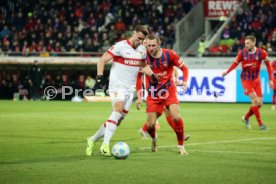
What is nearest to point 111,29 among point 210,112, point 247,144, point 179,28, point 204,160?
point 179,28

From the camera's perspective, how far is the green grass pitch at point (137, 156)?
9.59 m

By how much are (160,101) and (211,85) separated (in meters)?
21.1

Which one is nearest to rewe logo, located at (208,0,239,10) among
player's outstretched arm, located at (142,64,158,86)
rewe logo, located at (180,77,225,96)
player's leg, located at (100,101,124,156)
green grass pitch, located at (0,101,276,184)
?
rewe logo, located at (180,77,225,96)

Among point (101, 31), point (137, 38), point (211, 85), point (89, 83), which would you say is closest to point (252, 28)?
point (211, 85)

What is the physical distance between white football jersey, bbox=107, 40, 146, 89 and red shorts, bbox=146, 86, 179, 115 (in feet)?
2.15

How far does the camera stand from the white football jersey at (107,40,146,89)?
12.5 meters

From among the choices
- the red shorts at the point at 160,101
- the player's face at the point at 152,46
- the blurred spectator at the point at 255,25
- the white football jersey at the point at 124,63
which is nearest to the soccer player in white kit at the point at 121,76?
the white football jersey at the point at 124,63

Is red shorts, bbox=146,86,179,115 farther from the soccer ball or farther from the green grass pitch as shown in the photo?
the soccer ball

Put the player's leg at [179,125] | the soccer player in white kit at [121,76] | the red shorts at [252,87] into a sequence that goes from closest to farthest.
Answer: the soccer player in white kit at [121,76] < the player's leg at [179,125] < the red shorts at [252,87]

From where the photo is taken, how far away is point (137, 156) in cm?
1231

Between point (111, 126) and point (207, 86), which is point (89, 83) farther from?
point (111, 126)

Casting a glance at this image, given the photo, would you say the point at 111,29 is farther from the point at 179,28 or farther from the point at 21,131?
the point at 21,131

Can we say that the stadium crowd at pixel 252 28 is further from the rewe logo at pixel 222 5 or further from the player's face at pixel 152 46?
the player's face at pixel 152 46

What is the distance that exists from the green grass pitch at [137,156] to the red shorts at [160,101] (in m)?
0.82
